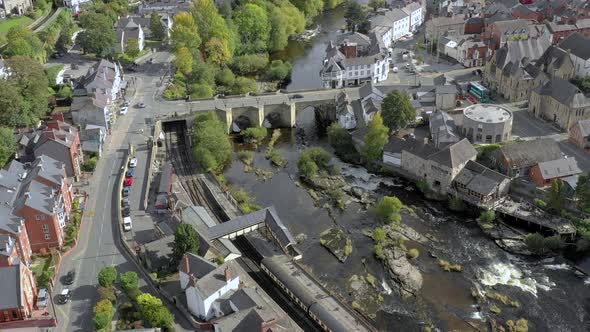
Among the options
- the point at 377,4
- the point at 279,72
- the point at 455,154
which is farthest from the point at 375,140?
the point at 377,4

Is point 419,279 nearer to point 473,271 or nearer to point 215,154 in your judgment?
point 473,271

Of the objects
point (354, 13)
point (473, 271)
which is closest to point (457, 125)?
point (473, 271)

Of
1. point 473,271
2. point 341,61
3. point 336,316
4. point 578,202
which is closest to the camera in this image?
point 336,316

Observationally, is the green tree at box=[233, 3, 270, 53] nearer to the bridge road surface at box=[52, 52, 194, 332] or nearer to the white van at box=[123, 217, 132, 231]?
the bridge road surface at box=[52, 52, 194, 332]

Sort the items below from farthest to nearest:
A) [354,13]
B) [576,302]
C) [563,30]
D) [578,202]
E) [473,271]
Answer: [354,13]
[563,30]
[578,202]
[473,271]
[576,302]

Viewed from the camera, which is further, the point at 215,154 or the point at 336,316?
the point at 215,154

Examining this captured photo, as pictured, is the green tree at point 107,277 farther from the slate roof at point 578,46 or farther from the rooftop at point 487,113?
the slate roof at point 578,46

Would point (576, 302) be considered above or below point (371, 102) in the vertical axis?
below
